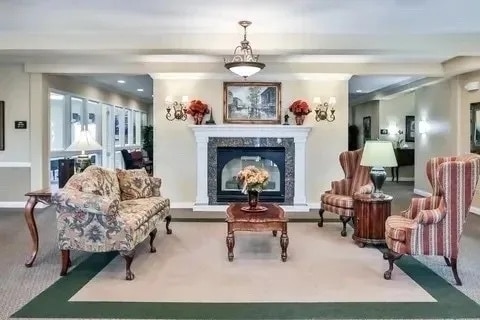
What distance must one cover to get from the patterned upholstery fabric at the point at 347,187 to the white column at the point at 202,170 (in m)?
2.40

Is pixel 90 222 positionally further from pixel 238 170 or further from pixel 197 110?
pixel 238 170

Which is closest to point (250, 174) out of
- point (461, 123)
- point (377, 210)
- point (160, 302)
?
point (377, 210)

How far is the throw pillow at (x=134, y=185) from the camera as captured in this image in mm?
5594

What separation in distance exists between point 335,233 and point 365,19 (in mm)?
2747

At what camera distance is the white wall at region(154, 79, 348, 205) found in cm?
812

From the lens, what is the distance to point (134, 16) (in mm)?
4961

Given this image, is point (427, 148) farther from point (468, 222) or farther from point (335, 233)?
point (335, 233)

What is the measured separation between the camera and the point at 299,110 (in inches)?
312

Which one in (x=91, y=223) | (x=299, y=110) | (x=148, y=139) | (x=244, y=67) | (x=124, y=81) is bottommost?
(x=91, y=223)

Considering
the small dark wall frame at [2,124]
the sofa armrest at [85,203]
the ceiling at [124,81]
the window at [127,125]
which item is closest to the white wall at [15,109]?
the small dark wall frame at [2,124]

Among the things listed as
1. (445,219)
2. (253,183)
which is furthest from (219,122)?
(445,219)

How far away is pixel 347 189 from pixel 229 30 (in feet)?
9.06

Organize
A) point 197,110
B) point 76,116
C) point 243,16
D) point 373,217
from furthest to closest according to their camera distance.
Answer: point 76,116 → point 197,110 → point 373,217 → point 243,16

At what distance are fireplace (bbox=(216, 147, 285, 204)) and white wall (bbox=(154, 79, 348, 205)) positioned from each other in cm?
48
